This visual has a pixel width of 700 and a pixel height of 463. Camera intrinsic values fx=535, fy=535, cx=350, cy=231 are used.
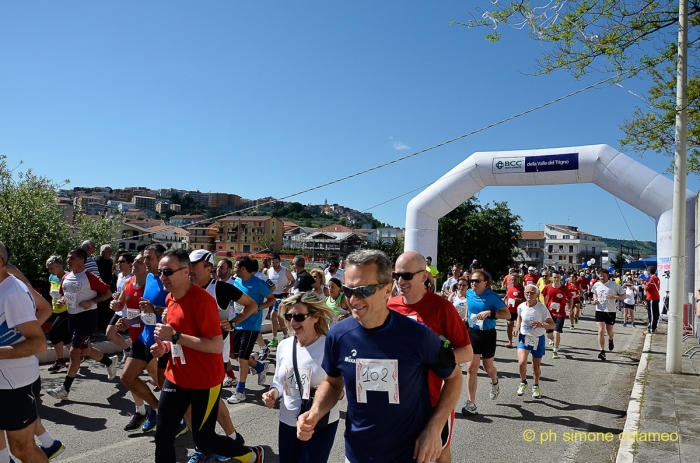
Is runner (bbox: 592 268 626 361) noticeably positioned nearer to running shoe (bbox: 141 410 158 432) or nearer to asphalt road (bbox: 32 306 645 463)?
asphalt road (bbox: 32 306 645 463)

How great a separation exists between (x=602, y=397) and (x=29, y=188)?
1397 centimetres

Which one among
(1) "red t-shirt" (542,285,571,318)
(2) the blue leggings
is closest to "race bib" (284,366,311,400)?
(2) the blue leggings

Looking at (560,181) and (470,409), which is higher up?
(560,181)

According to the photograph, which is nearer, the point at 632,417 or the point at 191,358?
the point at 191,358

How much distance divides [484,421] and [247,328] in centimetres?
327

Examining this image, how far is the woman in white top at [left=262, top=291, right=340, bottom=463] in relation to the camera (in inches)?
126

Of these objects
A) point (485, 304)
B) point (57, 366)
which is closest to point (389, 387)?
point (485, 304)

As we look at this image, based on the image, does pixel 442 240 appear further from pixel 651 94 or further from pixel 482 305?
pixel 482 305

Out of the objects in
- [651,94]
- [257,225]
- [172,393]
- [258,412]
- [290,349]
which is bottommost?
[258,412]

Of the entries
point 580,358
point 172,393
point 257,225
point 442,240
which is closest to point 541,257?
point 257,225

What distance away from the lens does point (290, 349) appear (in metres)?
3.56

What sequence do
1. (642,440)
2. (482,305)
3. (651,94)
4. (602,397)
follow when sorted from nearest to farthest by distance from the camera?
(642,440)
(482,305)
(602,397)
(651,94)

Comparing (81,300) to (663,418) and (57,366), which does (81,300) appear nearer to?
(57,366)

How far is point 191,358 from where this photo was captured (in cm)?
402
